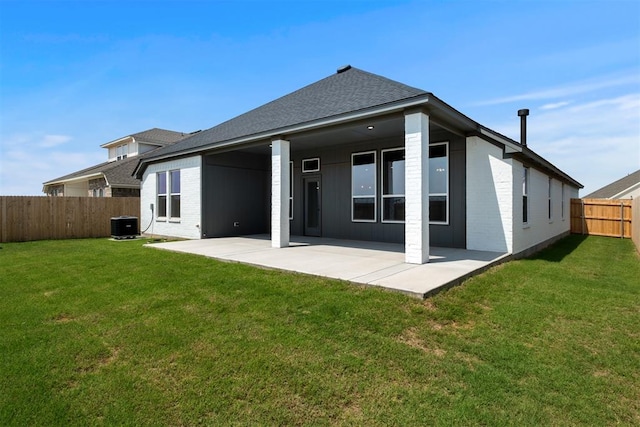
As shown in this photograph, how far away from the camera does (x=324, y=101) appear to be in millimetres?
9000

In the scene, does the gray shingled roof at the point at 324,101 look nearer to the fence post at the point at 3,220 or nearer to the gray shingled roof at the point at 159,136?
the fence post at the point at 3,220

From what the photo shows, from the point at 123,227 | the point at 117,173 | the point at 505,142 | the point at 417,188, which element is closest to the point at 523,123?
the point at 505,142

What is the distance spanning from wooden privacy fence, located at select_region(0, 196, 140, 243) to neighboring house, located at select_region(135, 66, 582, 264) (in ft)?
5.04

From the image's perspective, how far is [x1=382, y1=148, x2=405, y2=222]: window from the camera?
930cm

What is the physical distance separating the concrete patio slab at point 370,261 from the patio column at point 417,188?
1.04 ft

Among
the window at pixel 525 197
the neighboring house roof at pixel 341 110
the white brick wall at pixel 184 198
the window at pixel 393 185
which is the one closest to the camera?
the neighboring house roof at pixel 341 110

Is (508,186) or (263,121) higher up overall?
(263,121)

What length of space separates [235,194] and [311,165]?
316cm

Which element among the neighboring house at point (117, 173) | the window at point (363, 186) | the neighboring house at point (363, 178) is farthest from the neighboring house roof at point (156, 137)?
the window at point (363, 186)

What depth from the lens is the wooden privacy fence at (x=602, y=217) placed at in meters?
14.7

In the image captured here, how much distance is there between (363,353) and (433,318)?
1.21m

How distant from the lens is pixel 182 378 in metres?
2.70

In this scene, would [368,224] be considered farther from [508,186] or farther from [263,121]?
[263,121]

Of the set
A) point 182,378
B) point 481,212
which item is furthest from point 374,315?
point 481,212
